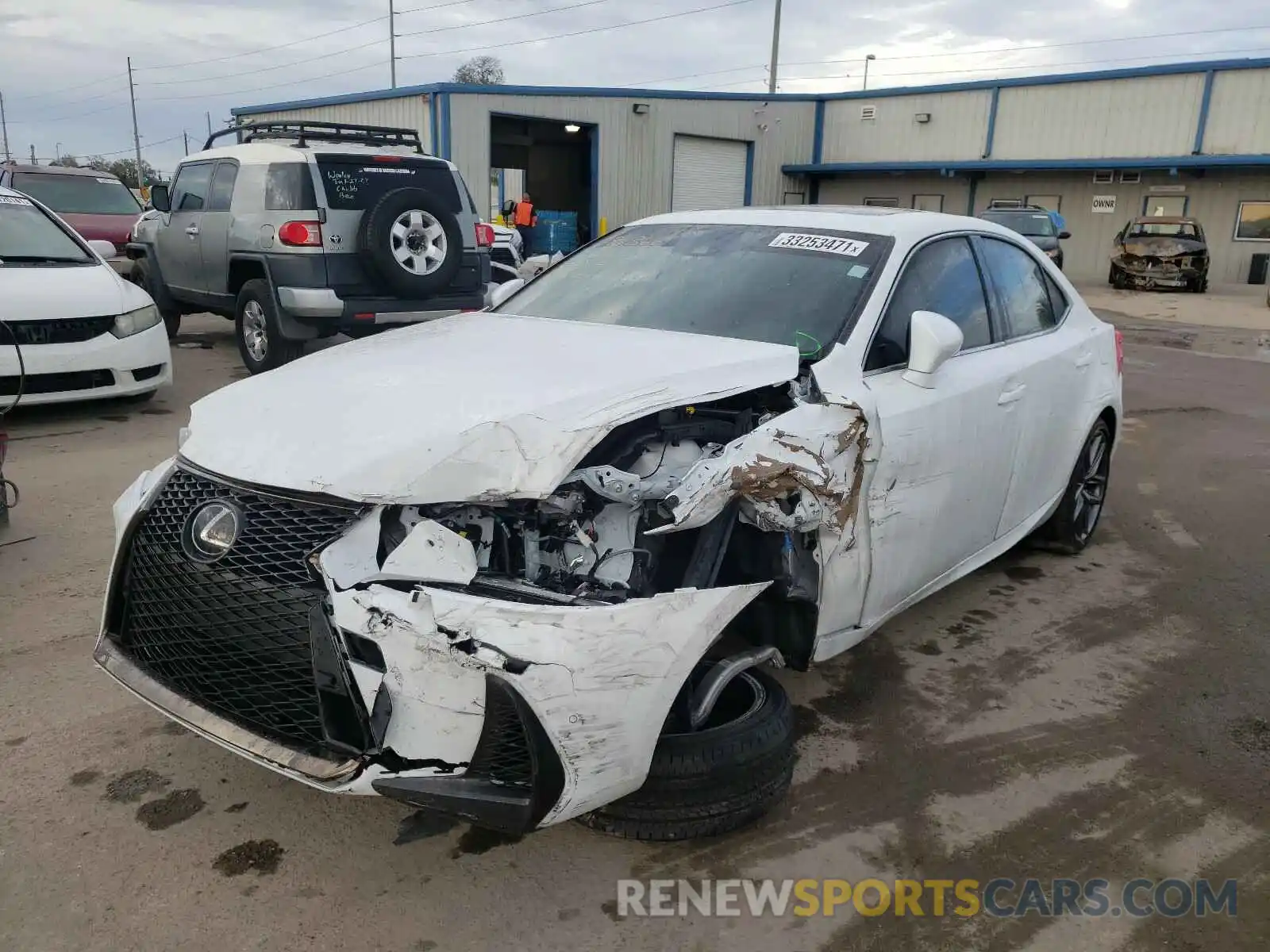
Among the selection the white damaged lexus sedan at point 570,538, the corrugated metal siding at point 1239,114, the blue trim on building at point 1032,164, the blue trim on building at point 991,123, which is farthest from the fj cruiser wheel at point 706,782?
the blue trim on building at point 991,123

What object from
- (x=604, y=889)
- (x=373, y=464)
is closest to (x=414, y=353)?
(x=373, y=464)

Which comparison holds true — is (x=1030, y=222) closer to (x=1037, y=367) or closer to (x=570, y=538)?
(x=1037, y=367)

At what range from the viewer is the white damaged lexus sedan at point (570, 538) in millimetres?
2174

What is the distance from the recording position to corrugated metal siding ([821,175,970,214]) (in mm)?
27922

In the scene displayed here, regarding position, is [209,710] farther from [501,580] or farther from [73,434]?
[73,434]

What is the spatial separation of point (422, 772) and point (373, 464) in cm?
73

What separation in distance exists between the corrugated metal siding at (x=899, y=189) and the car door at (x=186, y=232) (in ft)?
67.8

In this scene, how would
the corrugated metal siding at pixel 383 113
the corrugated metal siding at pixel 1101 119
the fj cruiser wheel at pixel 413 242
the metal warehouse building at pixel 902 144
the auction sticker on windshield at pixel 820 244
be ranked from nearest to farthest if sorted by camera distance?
the auction sticker on windshield at pixel 820 244 < the fj cruiser wheel at pixel 413 242 < the corrugated metal siding at pixel 383 113 < the metal warehouse building at pixel 902 144 < the corrugated metal siding at pixel 1101 119

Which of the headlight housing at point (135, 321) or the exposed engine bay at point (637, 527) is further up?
the exposed engine bay at point (637, 527)

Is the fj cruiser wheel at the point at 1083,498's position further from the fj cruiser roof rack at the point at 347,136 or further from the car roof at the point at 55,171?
the car roof at the point at 55,171

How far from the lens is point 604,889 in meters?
2.48

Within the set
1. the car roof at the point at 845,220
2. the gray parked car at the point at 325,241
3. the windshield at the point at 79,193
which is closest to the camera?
the car roof at the point at 845,220
